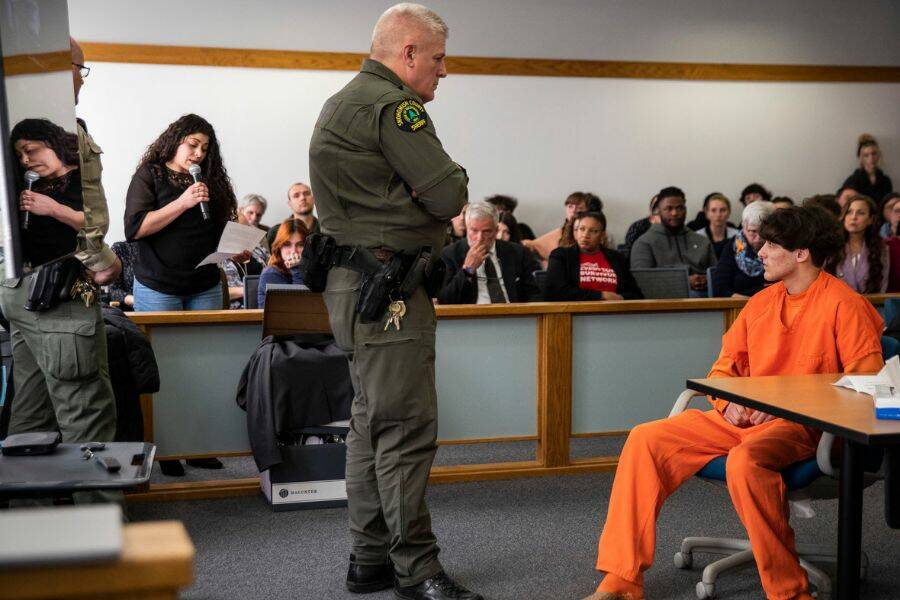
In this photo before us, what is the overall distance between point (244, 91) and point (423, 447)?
5.47 m

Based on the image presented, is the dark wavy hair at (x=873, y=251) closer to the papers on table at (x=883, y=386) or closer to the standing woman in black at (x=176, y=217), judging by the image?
the papers on table at (x=883, y=386)

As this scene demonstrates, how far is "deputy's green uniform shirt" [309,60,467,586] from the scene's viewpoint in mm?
2307

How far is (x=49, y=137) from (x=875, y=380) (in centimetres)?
182

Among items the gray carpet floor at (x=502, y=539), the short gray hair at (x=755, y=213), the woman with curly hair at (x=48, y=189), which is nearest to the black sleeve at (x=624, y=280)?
the short gray hair at (x=755, y=213)

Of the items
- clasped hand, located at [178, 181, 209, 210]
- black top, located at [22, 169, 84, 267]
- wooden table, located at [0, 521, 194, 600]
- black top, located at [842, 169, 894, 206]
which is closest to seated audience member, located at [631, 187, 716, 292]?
black top, located at [842, 169, 894, 206]

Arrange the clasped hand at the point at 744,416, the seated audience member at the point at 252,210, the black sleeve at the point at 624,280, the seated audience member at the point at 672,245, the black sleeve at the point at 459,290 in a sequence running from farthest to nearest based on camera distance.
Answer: the seated audience member at the point at 252,210 < the seated audience member at the point at 672,245 < the black sleeve at the point at 624,280 < the black sleeve at the point at 459,290 < the clasped hand at the point at 744,416

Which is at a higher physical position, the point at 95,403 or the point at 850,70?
the point at 850,70

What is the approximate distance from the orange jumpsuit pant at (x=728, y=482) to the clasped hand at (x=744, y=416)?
2cm

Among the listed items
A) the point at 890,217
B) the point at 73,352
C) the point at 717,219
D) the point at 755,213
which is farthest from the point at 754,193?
the point at 73,352

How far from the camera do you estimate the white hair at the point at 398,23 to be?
7.91ft

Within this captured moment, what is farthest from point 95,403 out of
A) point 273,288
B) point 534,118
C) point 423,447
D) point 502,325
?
point 534,118

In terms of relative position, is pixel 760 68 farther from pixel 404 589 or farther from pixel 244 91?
pixel 404 589

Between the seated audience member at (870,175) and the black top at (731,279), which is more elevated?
the seated audience member at (870,175)

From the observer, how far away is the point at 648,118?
8.09 metres
